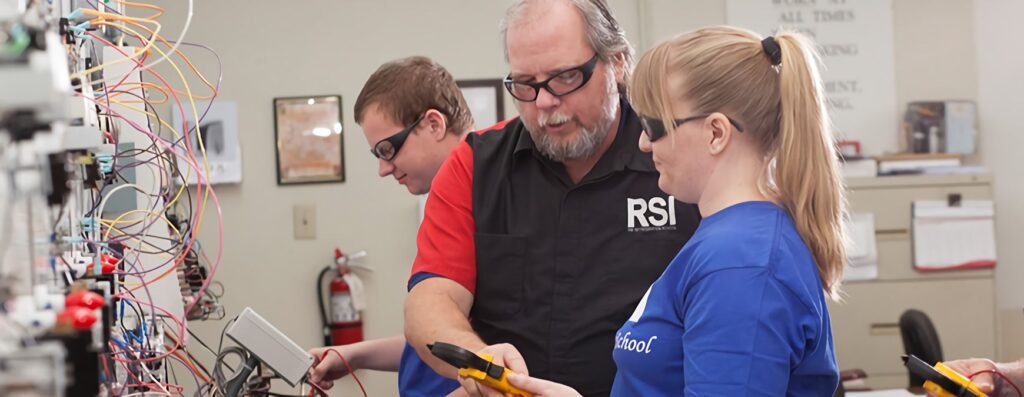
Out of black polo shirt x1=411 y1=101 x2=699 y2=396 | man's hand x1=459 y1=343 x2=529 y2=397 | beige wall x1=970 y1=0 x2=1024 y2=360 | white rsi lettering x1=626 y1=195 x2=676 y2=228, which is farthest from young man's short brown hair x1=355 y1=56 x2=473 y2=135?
beige wall x1=970 y1=0 x2=1024 y2=360

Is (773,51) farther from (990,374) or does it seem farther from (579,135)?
(990,374)

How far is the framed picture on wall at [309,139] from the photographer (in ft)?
14.5

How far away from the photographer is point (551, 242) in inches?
73.5

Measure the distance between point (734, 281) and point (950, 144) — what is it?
146 inches

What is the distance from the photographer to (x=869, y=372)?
4.29m

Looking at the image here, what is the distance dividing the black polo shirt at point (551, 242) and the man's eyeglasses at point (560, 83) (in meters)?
0.14

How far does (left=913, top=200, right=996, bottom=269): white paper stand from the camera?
4254 millimetres

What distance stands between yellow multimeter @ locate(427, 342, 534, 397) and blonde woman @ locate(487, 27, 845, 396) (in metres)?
0.18

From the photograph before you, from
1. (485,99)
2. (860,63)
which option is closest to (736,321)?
(485,99)

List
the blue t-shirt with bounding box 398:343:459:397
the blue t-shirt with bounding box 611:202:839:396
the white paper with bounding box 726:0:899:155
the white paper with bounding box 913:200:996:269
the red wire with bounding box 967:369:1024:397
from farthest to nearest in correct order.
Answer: the white paper with bounding box 726:0:899:155
the white paper with bounding box 913:200:996:269
the blue t-shirt with bounding box 398:343:459:397
the red wire with bounding box 967:369:1024:397
the blue t-shirt with bounding box 611:202:839:396

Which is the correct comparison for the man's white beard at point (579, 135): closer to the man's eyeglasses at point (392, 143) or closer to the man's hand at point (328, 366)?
the man's eyeglasses at point (392, 143)

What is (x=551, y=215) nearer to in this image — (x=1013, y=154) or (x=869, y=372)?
(x=869, y=372)

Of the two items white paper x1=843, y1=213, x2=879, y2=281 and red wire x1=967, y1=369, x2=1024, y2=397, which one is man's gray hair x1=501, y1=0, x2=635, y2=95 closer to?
red wire x1=967, y1=369, x2=1024, y2=397

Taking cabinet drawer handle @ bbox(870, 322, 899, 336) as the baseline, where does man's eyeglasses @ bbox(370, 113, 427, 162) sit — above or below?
above
